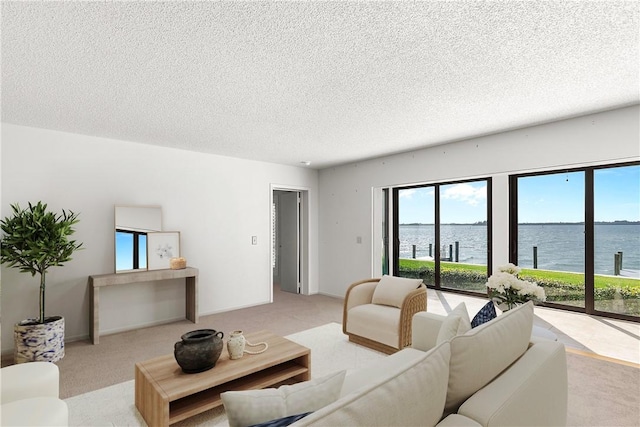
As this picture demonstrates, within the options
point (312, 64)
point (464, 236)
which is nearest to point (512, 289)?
point (312, 64)

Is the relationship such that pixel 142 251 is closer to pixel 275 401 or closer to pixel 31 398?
pixel 31 398

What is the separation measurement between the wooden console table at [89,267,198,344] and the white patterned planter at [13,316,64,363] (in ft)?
1.54

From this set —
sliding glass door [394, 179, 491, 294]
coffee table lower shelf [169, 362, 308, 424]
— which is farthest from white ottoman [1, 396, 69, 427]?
sliding glass door [394, 179, 491, 294]

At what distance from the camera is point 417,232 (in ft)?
18.1

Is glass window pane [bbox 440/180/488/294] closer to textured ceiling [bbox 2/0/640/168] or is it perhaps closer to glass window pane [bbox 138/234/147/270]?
textured ceiling [bbox 2/0/640/168]

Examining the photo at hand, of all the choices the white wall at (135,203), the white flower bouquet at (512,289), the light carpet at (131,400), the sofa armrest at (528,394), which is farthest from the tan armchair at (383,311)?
the white wall at (135,203)

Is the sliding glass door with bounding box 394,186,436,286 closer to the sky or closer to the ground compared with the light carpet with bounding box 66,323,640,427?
closer to the sky

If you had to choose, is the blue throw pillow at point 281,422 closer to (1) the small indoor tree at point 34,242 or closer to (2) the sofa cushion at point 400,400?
(2) the sofa cushion at point 400,400

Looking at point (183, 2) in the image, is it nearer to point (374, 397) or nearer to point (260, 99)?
point (260, 99)

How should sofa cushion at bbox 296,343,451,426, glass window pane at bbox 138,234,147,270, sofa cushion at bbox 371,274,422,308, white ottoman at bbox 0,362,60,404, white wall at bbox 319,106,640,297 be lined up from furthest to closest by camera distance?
glass window pane at bbox 138,234,147,270, sofa cushion at bbox 371,274,422,308, white wall at bbox 319,106,640,297, white ottoman at bbox 0,362,60,404, sofa cushion at bbox 296,343,451,426

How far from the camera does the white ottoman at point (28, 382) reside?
189 cm

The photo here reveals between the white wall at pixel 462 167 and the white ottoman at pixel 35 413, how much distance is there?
446cm

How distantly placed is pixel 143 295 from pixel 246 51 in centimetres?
368

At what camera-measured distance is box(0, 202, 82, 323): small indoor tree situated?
3.21 metres
